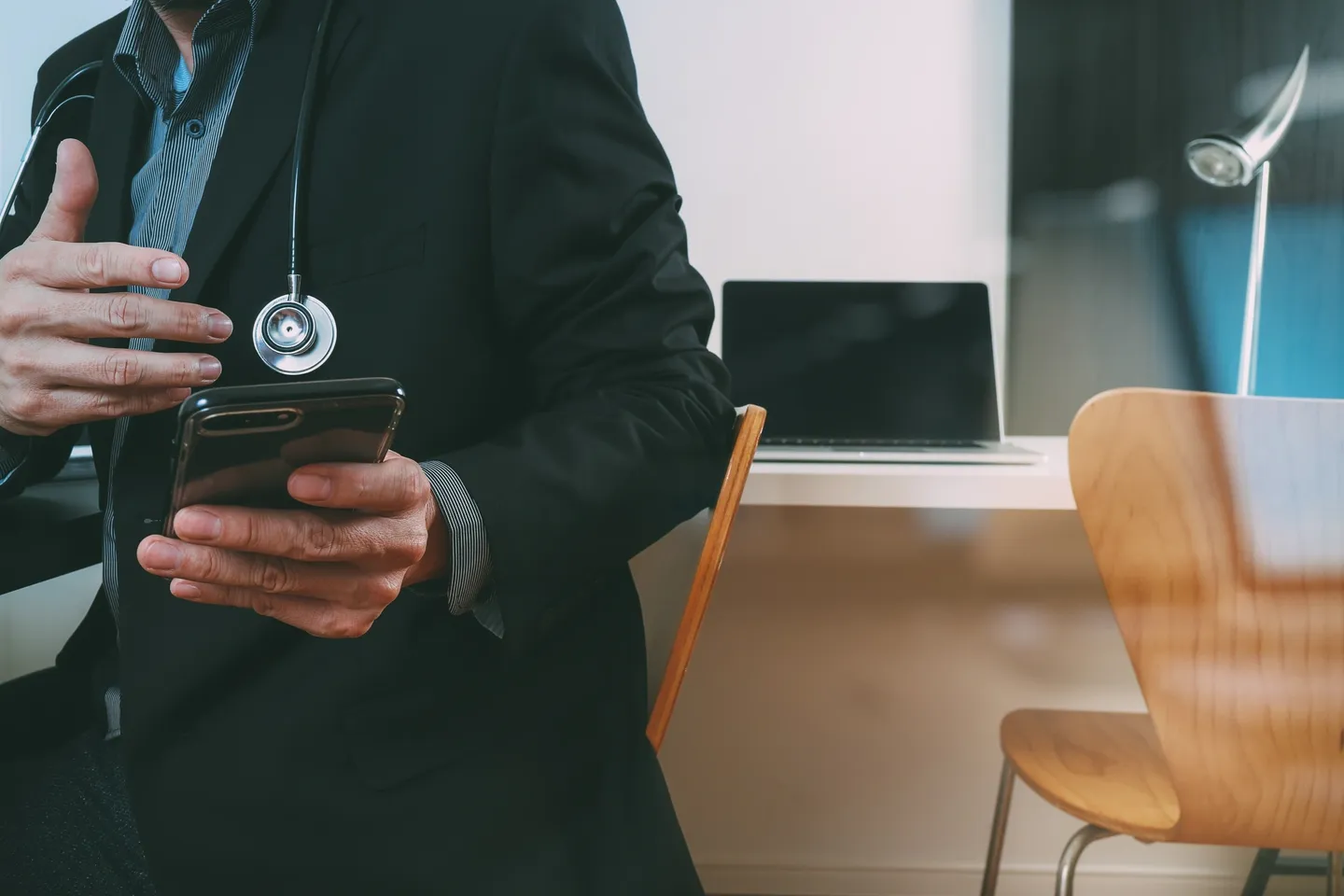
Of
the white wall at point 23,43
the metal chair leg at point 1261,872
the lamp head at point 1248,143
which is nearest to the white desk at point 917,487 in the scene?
the lamp head at point 1248,143

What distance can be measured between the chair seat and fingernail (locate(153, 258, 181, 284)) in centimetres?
75

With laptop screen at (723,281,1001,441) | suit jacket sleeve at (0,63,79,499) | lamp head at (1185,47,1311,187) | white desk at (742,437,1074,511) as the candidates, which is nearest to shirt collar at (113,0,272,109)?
suit jacket sleeve at (0,63,79,499)

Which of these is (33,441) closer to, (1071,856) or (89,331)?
(89,331)

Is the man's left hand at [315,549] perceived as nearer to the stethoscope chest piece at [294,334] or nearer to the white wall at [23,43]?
the stethoscope chest piece at [294,334]

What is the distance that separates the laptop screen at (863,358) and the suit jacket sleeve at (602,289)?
523mm

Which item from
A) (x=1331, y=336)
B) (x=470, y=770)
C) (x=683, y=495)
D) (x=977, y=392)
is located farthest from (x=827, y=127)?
(x=470, y=770)

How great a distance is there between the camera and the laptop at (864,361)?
1.02m

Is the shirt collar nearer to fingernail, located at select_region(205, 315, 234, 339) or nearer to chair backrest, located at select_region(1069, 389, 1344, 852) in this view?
fingernail, located at select_region(205, 315, 234, 339)

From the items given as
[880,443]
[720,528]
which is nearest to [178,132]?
→ [720,528]

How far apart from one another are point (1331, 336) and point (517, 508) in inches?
39.2

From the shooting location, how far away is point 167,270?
0.38 m

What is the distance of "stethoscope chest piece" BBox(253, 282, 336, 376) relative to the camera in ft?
1.48

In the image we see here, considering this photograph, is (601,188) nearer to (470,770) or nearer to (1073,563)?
(470,770)

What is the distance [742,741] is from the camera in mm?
1200
